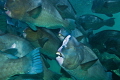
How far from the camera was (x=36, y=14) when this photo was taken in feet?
9.01

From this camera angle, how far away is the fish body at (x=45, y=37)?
317 centimetres

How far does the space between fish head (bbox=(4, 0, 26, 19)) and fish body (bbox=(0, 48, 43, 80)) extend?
82 cm

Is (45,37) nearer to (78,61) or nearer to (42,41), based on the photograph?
(42,41)

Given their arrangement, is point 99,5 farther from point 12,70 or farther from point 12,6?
point 12,70

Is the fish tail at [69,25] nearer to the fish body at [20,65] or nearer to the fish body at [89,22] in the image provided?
the fish body at [20,65]

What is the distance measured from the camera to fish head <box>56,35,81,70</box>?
2.34m

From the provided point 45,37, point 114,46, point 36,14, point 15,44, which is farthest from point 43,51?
point 114,46

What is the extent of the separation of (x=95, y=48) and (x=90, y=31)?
62 cm

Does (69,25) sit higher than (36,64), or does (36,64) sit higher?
(36,64)

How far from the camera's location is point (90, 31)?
5125mm

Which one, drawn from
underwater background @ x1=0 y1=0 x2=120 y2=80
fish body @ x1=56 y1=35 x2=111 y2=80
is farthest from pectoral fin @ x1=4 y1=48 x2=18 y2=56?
fish body @ x1=56 y1=35 x2=111 y2=80

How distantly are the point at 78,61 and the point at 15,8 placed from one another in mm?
1427

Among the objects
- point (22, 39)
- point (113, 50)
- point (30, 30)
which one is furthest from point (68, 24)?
point (113, 50)

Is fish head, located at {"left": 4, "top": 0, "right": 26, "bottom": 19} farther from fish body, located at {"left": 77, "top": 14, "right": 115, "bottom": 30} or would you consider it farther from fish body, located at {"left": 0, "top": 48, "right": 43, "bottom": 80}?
fish body, located at {"left": 77, "top": 14, "right": 115, "bottom": 30}
